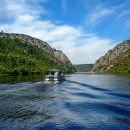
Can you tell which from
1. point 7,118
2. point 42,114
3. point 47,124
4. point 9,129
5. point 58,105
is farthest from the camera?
point 58,105

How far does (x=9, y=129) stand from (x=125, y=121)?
61.7 feet

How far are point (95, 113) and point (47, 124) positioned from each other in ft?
44.0

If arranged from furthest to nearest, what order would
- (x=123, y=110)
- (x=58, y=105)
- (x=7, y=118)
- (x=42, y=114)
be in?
(x=58, y=105) → (x=123, y=110) → (x=42, y=114) → (x=7, y=118)

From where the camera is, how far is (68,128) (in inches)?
1608

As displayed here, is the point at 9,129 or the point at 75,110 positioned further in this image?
the point at 75,110

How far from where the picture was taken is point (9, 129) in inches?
1540

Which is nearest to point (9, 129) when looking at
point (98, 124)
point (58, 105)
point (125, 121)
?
Answer: point (98, 124)

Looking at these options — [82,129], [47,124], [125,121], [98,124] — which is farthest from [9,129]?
[125,121]

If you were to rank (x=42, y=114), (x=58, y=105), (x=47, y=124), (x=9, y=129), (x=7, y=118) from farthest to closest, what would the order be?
1. (x=58, y=105)
2. (x=42, y=114)
3. (x=7, y=118)
4. (x=47, y=124)
5. (x=9, y=129)

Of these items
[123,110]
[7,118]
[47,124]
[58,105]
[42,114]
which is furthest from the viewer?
[58,105]

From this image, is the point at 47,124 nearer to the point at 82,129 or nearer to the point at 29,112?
the point at 82,129

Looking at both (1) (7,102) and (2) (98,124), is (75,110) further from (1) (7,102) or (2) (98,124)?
(1) (7,102)

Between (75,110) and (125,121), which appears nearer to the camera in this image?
(125,121)

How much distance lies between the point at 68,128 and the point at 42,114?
10429 mm
